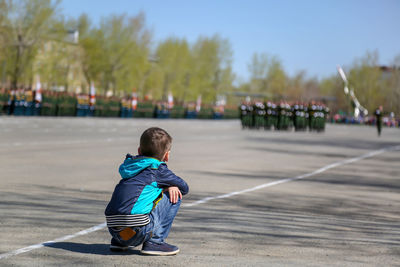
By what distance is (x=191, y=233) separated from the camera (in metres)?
7.02

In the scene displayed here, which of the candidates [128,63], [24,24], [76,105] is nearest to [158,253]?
[76,105]

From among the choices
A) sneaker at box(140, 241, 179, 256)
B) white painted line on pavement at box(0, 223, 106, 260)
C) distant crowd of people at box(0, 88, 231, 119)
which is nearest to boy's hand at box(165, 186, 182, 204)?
sneaker at box(140, 241, 179, 256)

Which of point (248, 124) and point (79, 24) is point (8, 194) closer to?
point (248, 124)

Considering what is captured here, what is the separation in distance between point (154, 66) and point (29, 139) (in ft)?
246

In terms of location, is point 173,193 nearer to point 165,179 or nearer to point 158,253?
point 165,179

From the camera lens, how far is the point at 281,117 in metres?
44.8

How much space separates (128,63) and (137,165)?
7997cm

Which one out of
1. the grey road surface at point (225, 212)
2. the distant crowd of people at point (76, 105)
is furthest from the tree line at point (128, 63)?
the grey road surface at point (225, 212)

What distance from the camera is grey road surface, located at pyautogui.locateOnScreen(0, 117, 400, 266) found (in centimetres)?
596

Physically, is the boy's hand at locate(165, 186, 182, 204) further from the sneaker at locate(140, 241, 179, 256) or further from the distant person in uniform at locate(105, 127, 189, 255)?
the sneaker at locate(140, 241, 179, 256)

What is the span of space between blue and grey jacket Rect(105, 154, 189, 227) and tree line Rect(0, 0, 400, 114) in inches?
1582

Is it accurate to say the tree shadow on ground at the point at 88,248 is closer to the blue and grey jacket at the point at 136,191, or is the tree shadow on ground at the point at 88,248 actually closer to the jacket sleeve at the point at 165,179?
the blue and grey jacket at the point at 136,191

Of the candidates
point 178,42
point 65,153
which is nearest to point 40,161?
point 65,153

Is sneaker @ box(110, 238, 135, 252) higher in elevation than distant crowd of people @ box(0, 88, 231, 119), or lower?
lower
